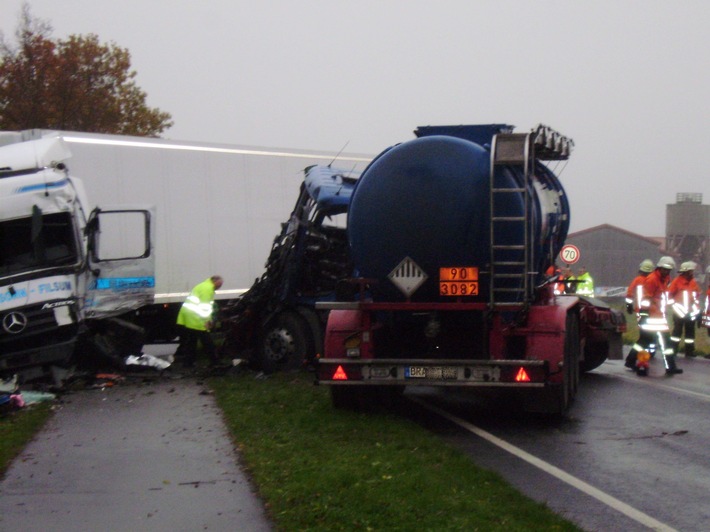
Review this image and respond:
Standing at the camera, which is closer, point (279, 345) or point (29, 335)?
point (29, 335)

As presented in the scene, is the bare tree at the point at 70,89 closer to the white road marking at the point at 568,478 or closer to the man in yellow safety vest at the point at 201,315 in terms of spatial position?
the man in yellow safety vest at the point at 201,315

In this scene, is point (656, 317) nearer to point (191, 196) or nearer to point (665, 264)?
point (665, 264)

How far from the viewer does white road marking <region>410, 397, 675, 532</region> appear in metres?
→ 7.00

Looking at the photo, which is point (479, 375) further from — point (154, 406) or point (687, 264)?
point (687, 264)

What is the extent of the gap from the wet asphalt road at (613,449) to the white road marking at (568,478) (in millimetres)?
20

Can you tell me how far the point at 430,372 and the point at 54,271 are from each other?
581 cm

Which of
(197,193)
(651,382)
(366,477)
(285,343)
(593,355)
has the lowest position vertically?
(651,382)

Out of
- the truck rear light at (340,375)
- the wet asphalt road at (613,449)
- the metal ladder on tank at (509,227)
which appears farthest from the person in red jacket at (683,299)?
the truck rear light at (340,375)

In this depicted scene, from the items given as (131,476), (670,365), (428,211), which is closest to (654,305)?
(670,365)

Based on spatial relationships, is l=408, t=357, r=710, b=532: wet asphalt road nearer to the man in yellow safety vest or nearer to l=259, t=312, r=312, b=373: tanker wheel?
l=259, t=312, r=312, b=373: tanker wheel

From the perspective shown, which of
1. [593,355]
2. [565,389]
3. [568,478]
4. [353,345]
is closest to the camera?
[568,478]

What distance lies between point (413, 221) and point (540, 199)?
1.78 m

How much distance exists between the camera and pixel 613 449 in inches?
380

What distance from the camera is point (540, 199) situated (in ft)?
38.7
